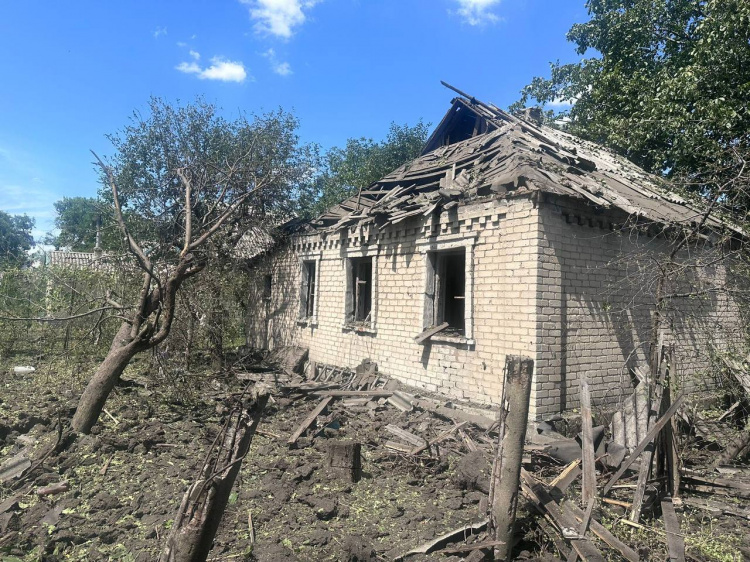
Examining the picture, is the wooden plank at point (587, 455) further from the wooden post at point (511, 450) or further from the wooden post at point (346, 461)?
the wooden post at point (346, 461)

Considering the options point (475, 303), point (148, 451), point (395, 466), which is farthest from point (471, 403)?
point (148, 451)

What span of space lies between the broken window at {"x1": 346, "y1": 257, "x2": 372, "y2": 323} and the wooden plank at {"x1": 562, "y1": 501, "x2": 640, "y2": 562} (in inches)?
288

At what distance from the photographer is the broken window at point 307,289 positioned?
13062 mm

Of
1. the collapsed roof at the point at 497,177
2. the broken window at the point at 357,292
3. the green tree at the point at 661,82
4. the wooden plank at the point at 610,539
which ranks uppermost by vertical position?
the green tree at the point at 661,82

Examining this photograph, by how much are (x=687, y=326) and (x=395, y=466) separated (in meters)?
6.68

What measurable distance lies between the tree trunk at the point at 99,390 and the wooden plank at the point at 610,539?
617cm

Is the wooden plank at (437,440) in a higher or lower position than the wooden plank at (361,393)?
lower

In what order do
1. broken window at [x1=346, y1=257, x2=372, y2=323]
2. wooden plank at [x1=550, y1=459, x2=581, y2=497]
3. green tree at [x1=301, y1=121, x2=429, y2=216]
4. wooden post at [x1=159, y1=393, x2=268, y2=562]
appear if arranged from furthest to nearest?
green tree at [x1=301, y1=121, x2=429, y2=216] < broken window at [x1=346, y1=257, x2=372, y2=323] < wooden plank at [x1=550, y1=459, x2=581, y2=497] < wooden post at [x1=159, y1=393, x2=268, y2=562]

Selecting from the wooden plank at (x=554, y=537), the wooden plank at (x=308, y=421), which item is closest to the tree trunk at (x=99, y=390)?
the wooden plank at (x=308, y=421)

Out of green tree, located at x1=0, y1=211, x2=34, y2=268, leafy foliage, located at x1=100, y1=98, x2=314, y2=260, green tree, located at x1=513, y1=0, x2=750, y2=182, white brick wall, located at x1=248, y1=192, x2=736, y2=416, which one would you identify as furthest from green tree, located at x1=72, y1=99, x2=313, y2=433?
green tree, located at x1=0, y1=211, x2=34, y2=268

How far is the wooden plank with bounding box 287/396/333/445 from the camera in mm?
6717

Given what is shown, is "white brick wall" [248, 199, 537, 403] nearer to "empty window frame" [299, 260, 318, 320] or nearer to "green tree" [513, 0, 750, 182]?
"empty window frame" [299, 260, 318, 320]

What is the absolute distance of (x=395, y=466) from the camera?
5.89 m

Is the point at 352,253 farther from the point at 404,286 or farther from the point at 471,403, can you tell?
the point at 471,403
